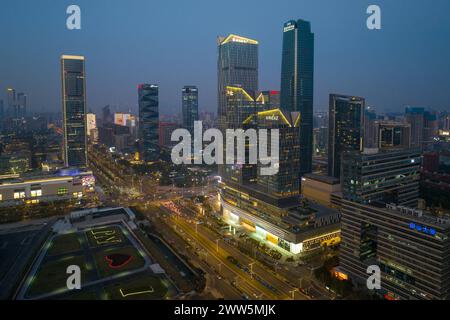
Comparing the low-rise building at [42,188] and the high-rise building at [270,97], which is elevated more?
the high-rise building at [270,97]

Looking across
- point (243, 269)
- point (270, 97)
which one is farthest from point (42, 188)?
point (270, 97)

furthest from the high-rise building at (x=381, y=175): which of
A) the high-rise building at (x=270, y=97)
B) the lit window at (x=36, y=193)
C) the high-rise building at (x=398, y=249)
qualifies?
the lit window at (x=36, y=193)

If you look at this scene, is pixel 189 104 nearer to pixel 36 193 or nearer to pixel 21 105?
pixel 36 193

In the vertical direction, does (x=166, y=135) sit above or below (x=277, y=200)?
above

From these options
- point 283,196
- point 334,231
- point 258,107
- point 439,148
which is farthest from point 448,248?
point 439,148

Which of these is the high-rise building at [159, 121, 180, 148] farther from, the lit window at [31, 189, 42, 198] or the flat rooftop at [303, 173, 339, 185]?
the flat rooftop at [303, 173, 339, 185]

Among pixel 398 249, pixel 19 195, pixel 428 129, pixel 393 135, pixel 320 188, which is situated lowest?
pixel 19 195

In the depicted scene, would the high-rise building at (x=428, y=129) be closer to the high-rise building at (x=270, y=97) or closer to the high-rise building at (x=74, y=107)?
the high-rise building at (x=270, y=97)
